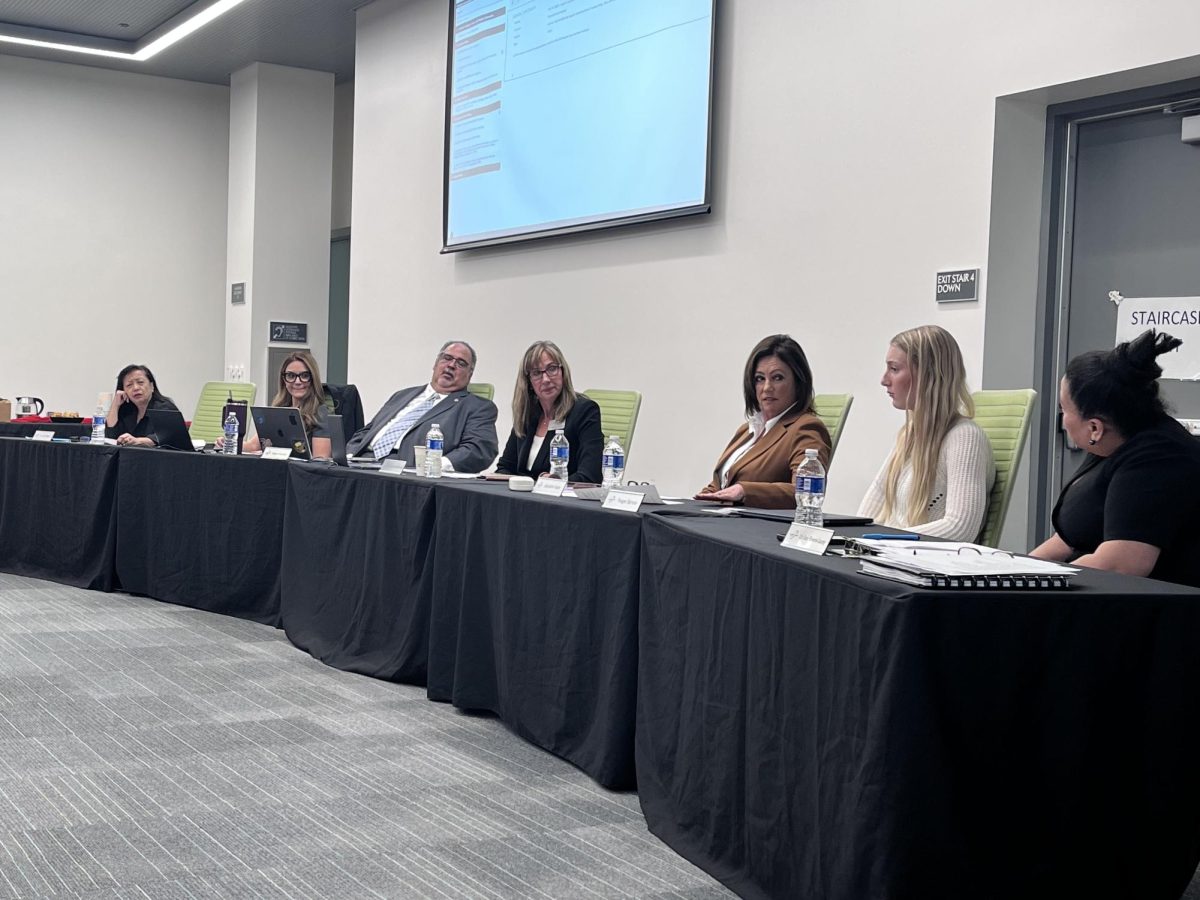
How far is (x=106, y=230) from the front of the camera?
9.12 m

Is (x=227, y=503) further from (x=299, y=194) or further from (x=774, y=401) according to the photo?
(x=299, y=194)

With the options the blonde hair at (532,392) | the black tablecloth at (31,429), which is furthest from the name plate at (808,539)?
the black tablecloth at (31,429)

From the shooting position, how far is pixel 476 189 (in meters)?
6.48

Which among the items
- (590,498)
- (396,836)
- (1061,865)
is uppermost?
(590,498)

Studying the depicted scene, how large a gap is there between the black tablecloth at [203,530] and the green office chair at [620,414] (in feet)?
3.97

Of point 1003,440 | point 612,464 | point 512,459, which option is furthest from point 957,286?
point 512,459

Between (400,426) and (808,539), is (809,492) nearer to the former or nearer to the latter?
(808,539)

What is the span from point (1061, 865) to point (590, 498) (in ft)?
5.41

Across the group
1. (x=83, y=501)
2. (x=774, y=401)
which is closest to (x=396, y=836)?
(x=774, y=401)

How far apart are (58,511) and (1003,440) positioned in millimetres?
4232

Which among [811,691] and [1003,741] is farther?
[811,691]

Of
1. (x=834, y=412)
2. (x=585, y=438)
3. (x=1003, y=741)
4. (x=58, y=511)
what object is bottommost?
(x=58, y=511)

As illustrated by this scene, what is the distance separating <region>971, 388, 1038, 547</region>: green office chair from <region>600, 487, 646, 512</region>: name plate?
839 millimetres

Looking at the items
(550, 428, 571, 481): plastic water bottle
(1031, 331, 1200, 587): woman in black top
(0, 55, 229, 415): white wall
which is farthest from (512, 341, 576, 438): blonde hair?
(0, 55, 229, 415): white wall
